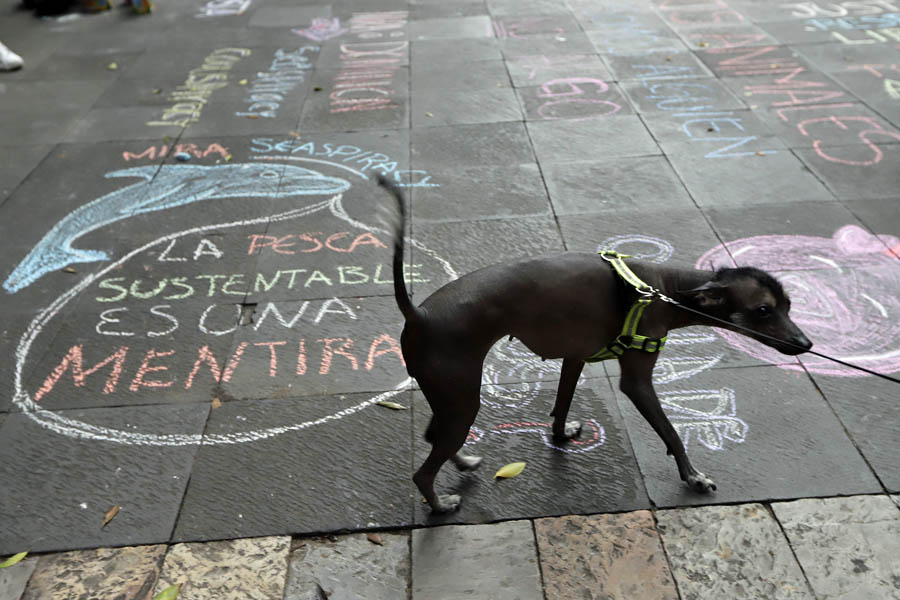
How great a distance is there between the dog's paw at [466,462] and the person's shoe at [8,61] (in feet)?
30.6

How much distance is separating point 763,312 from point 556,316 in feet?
3.13

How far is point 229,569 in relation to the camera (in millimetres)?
3438

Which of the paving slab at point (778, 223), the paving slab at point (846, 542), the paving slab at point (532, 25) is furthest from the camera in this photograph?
the paving slab at point (532, 25)

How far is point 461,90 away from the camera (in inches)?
339

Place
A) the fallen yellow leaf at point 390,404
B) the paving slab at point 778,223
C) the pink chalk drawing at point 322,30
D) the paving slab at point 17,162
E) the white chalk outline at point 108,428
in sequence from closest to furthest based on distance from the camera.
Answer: the white chalk outline at point 108,428 → the fallen yellow leaf at point 390,404 → the paving slab at point 778,223 → the paving slab at point 17,162 → the pink chalk drawing at point 322,30

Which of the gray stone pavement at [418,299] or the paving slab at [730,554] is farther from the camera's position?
the gray stone pavement at [418,299]

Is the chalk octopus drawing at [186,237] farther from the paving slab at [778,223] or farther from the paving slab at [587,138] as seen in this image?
the paving slab at [778,223]

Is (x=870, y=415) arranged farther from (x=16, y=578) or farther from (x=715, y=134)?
(x=16, y=578)

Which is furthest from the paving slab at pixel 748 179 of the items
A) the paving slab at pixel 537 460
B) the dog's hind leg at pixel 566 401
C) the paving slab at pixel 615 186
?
the dog's hind leg at pixel 566 401

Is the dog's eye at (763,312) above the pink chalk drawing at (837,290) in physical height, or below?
above

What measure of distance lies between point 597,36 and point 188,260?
698 centimetres

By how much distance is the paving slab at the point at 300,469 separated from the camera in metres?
3.65

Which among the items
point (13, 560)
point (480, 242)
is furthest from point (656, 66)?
point (13, 560)

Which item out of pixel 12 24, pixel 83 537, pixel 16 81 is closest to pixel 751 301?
pixel 83 537
